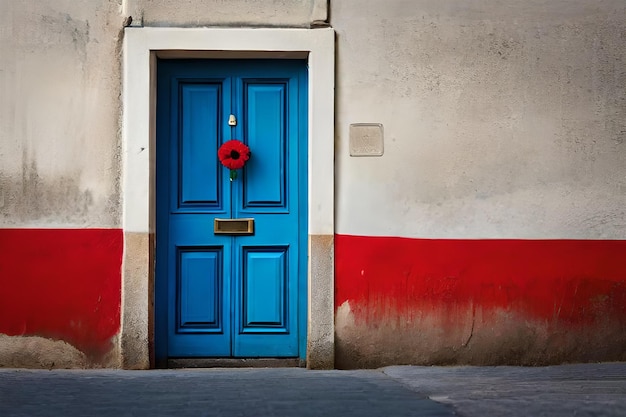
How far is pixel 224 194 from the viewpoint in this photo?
6473 millimetres

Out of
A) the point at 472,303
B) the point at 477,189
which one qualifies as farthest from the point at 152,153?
the point at 472,303

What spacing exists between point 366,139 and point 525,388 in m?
2.16

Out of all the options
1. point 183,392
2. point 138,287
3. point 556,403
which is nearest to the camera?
point 556,403

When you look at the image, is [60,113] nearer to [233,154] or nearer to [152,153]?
[152,153]

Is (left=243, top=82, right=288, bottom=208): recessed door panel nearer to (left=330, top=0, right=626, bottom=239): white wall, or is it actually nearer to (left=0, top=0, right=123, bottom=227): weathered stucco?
(left=330, top=0, right=626, bottom=239): white wall

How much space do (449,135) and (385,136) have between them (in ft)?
1.61

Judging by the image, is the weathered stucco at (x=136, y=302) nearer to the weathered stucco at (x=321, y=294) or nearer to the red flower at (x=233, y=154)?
the red flower at (x=233, y=154)

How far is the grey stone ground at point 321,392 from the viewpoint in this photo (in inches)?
181

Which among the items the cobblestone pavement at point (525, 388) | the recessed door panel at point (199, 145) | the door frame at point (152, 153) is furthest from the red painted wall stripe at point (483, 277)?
the recessed door panel at point (199, 145)

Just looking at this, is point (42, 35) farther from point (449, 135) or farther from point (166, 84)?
point (449, 135)

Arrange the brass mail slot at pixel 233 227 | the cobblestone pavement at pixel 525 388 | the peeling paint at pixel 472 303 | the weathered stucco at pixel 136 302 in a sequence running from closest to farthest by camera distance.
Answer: the cobblestone pavement at pixel 525 388, the weathered stucco at pixel 136 302, the peeling paint at pixel 472 303, the brass mail slot at pixel 233 227

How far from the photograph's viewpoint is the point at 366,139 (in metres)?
6.32

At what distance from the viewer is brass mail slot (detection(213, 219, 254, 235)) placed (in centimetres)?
643

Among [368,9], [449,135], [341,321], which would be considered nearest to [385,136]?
[449,135]
